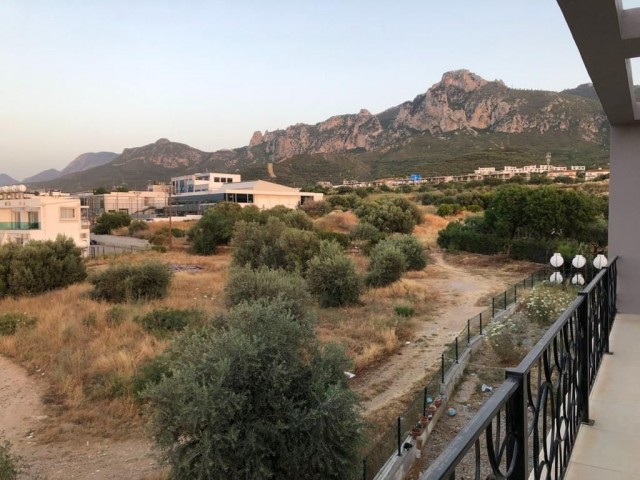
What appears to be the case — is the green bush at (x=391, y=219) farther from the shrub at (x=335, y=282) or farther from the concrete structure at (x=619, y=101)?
the concrete structure at (x=619, y=101)

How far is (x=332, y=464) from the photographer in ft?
15.7

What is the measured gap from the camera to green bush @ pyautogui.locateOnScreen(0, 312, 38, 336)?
11.7 meters

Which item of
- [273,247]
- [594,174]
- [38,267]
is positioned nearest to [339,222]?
[273,247]

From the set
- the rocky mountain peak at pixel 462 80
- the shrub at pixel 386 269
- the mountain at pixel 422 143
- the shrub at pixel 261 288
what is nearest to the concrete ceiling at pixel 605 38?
the shrub at pixel 261 288

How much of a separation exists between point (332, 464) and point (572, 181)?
49.4 m

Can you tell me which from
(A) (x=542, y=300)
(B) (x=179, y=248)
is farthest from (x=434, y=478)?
(B) (x=179, y=248)

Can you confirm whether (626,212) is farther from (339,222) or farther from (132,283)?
(339,222)

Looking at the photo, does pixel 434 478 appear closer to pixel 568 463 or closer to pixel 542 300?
pixel 568 463

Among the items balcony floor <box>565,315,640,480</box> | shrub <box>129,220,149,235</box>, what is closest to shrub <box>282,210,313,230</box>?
shrub <box>129,220,149,235</box>

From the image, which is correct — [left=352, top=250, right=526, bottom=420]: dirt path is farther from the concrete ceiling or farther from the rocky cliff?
the rocky cliff

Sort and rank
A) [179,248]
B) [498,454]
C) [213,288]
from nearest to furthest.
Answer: [498,454], [213,288], [179,248]

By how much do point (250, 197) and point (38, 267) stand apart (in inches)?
1580

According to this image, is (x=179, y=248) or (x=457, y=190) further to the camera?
(x=457, y=190)

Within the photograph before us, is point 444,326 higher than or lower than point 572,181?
lower
